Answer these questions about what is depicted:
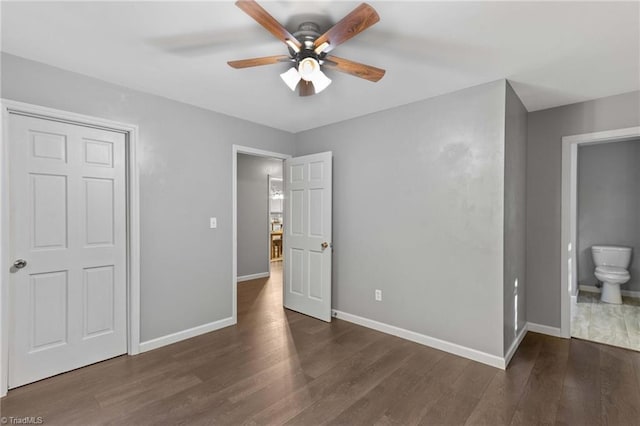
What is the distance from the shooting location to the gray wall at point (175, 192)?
268 cm

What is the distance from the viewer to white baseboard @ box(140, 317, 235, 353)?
295 centimetres

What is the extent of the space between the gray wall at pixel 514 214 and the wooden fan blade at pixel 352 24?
1.75 metres

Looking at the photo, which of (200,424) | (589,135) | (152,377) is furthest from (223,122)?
(589,135)

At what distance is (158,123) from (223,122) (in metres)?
0.73

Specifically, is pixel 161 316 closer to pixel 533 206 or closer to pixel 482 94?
pixel 482 94

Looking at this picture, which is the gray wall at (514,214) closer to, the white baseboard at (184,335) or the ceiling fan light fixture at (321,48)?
the ceiling fan light fixture at (321,48)

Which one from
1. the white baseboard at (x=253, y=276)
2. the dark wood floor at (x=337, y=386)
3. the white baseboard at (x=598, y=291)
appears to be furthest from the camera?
the white baseboard at (x=253, y=276)

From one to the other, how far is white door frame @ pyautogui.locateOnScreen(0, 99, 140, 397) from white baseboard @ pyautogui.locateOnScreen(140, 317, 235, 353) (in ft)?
0.33

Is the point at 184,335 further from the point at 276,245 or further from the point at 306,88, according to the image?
the point at 276,245

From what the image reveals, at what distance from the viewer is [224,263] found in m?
3.58

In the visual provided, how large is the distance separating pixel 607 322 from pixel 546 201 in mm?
1680

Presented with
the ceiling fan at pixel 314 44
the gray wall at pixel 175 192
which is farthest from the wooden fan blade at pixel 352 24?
the gray wall at pixel 175 192

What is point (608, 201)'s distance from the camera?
4625mm

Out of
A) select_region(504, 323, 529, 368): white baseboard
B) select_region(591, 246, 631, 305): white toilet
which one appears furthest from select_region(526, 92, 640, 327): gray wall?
select_region(591, 246, 631, 305): white toilet
